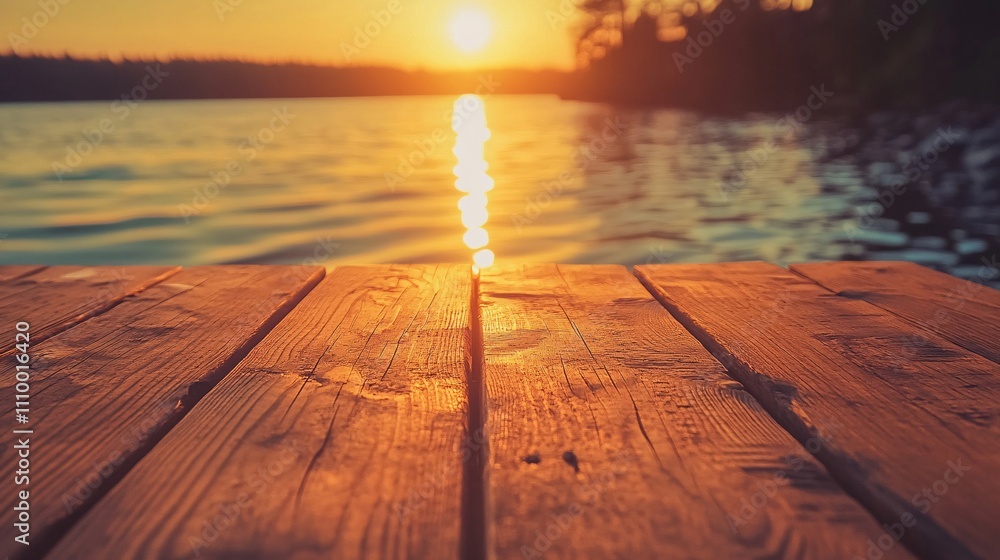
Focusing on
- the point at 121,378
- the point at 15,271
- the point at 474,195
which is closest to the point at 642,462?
the point at 121,378

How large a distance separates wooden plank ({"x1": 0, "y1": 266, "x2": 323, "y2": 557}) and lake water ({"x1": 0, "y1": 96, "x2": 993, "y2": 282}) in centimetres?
605

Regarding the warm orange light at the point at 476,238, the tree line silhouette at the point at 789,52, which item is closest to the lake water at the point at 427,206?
the warm orange light at the point at 476,238

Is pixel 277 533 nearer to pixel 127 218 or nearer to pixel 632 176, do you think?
pixel 127 218

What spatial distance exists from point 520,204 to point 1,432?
35.4 feet

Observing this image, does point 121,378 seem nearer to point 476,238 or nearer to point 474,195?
point 476,238

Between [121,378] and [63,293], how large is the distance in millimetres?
843

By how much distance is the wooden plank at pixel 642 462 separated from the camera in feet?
2.72

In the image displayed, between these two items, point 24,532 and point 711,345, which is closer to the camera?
point 24,532

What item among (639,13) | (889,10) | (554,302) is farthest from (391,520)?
(639,13)

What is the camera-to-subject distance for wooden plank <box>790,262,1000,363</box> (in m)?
1.56

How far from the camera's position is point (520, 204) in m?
11.8

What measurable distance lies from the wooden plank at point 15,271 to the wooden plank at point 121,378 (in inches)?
20.6

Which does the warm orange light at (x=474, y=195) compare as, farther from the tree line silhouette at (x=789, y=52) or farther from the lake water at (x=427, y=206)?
the tree line silhouette at (x=789, y=52)

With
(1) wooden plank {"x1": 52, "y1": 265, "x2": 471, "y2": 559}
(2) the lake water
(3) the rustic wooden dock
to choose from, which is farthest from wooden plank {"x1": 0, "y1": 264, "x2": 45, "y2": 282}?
(2) the lake water
